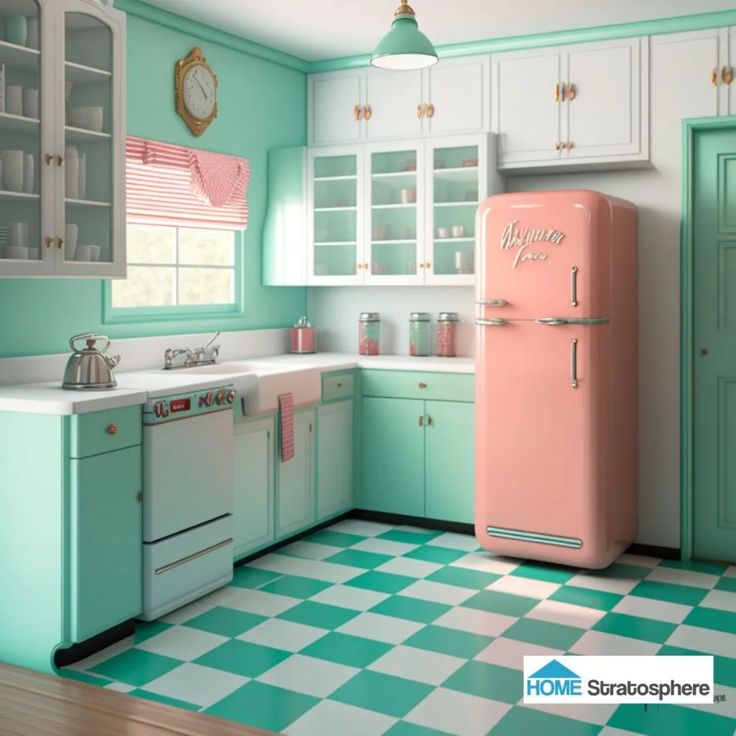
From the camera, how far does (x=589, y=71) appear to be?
502cm

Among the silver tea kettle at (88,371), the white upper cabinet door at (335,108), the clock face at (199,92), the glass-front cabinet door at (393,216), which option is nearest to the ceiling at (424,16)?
the clock face at (199,92)

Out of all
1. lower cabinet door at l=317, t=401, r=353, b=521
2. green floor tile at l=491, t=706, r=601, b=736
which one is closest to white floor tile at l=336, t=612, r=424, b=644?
green floor tile at l=491, t=706, r=601, b=736

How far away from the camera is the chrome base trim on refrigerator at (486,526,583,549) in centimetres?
458

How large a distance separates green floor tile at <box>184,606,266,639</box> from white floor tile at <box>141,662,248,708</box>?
349mm

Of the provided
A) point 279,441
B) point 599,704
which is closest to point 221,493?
point 279,441

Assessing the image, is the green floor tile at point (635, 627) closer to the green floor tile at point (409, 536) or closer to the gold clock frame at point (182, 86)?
the green floor tile at point (409, 536)

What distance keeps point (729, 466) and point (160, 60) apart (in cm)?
351

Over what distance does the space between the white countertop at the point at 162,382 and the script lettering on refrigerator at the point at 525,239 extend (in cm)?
Answer: 79

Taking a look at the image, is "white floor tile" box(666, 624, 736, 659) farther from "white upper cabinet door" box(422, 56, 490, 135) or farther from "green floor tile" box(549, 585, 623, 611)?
"white upper cabinet door" box(422, 56, 490, 135)

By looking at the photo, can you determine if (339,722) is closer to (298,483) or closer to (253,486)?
A: (253,486)

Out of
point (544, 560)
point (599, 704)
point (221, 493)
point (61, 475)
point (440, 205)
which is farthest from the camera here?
point (440, 205)

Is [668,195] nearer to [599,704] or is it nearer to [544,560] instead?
[544,560]

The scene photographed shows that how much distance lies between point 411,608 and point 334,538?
1.19 metres

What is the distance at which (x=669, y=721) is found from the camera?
307cm
